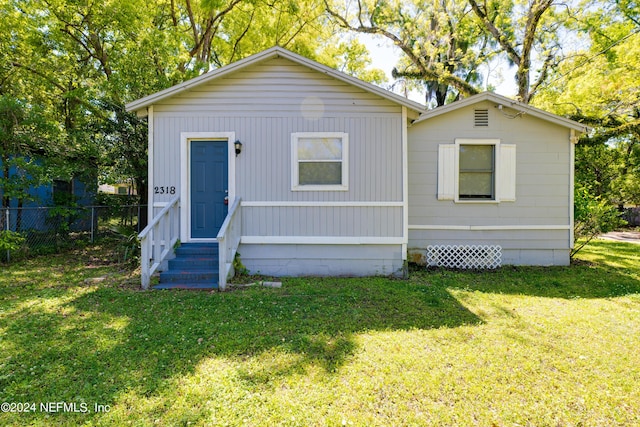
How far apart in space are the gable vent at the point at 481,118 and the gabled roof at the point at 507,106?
0.24m

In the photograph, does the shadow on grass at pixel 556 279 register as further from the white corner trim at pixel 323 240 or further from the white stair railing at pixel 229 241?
the white stair railing at pixel 229 241

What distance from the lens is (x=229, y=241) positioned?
17.9ft

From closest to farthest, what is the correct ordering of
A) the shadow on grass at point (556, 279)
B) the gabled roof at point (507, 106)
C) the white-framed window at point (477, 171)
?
the shadow on grass at point (556, 279), the gabled roof at point (507, 106), the white-framed window at point (477, 171)

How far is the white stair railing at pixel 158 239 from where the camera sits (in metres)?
5.16

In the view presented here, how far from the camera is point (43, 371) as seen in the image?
2.82m

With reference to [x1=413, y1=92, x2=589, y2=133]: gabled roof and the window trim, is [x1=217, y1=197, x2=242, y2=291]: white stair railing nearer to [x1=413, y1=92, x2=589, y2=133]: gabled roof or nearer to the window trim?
[x1=413, y1=92, x2=589, y2=133]: gabled roof

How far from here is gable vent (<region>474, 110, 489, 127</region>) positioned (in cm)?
696

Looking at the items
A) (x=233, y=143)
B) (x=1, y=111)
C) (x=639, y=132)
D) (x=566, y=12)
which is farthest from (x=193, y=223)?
(x=566, y=12)

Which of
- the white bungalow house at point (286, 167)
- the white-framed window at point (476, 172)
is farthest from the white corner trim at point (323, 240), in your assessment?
the white-framed window at point (476, 172)

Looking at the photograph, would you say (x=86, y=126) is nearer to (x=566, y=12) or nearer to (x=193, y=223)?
(x=193, y=223)

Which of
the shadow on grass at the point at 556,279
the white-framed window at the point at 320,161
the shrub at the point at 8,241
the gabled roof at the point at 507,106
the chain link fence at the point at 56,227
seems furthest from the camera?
the chain link fence at the point at 56,227

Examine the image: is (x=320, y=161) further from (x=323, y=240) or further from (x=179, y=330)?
(x=179, y=330)

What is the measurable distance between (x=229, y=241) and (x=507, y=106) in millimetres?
6375

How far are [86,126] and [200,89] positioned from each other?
5.21 meters
